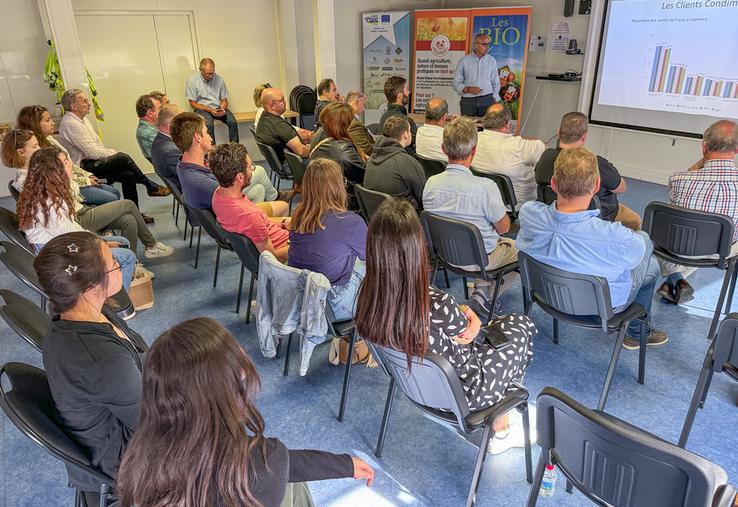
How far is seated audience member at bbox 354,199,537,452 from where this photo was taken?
1.57m

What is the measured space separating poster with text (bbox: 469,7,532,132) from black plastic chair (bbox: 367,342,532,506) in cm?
573

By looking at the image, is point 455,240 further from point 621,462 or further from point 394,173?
point 621,462

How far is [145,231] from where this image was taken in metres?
4.02

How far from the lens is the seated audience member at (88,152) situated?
4.49 meters

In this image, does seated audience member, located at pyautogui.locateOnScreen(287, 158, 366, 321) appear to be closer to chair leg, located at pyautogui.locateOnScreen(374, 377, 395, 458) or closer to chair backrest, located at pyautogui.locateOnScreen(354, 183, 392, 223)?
chair leg, located at pyautogui.locateOnScreen(374, 377, 395, 458)

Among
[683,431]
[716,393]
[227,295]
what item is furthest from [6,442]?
[716,393]

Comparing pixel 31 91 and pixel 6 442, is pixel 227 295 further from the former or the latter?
pixel 31 91

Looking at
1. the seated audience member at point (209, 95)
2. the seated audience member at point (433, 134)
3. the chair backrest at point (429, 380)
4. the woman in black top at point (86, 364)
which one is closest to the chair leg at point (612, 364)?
the chair backrest at point (429, 380)

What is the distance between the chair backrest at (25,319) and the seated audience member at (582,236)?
1.98m

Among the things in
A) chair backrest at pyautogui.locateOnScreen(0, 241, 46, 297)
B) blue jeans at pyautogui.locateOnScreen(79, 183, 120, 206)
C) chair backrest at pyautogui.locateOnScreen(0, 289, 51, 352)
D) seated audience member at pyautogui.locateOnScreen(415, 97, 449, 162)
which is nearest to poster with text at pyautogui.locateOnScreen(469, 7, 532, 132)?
seated audience member at pyautogui.locateOnScreen(415, 97, 449, 162)

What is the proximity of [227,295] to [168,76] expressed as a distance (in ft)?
14.2

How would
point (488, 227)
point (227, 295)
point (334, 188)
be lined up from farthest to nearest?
point (227, 295) < point (488, 227) < point (334, 188)

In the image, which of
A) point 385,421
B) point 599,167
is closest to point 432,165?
point 599,167

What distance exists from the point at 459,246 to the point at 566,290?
65 centimetres
